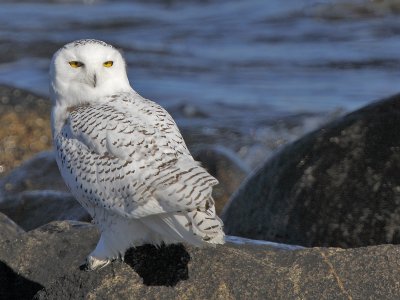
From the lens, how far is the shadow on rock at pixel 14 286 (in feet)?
20.8

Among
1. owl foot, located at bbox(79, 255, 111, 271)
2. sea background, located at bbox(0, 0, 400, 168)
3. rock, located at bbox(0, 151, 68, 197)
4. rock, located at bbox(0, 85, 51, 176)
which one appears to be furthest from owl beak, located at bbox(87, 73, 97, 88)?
rock, located at bbox(0, 85, 51, 176)

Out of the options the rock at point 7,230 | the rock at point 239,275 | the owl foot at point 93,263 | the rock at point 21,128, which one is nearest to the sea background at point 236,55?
the rock at point 21,128

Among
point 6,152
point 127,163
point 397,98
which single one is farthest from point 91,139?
point 6,152

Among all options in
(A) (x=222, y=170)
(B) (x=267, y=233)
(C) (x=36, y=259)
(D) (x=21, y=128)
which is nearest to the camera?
(C) (x=36, y=259)

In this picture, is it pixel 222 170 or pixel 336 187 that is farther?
pixel 222 170

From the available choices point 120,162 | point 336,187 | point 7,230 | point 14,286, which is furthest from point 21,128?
point 120,162

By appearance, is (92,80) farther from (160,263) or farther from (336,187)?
(336,187)

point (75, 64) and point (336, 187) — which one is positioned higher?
point (75, 64)

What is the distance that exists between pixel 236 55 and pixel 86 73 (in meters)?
12.1

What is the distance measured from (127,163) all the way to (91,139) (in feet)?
1.21

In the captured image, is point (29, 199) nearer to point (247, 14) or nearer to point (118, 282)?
point (118, 282)

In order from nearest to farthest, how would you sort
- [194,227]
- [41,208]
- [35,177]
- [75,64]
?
[194,227]
[75,64]
[41,208]
[35,177]

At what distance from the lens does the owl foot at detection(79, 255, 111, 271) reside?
19.0ft

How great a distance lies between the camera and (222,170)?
9930 mm
